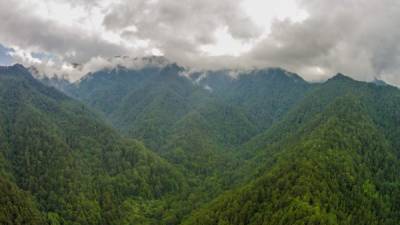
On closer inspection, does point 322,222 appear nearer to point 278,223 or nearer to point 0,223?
point 278,223

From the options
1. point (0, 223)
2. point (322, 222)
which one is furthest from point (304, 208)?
point (0, 223)

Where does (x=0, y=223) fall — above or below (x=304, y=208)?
below

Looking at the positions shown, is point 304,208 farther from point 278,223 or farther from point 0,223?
point 0,223

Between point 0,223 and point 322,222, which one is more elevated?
point 322,222

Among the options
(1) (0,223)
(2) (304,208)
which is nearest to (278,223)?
(2) (304,208)

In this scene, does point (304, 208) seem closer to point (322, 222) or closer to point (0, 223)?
point (322, 222)
